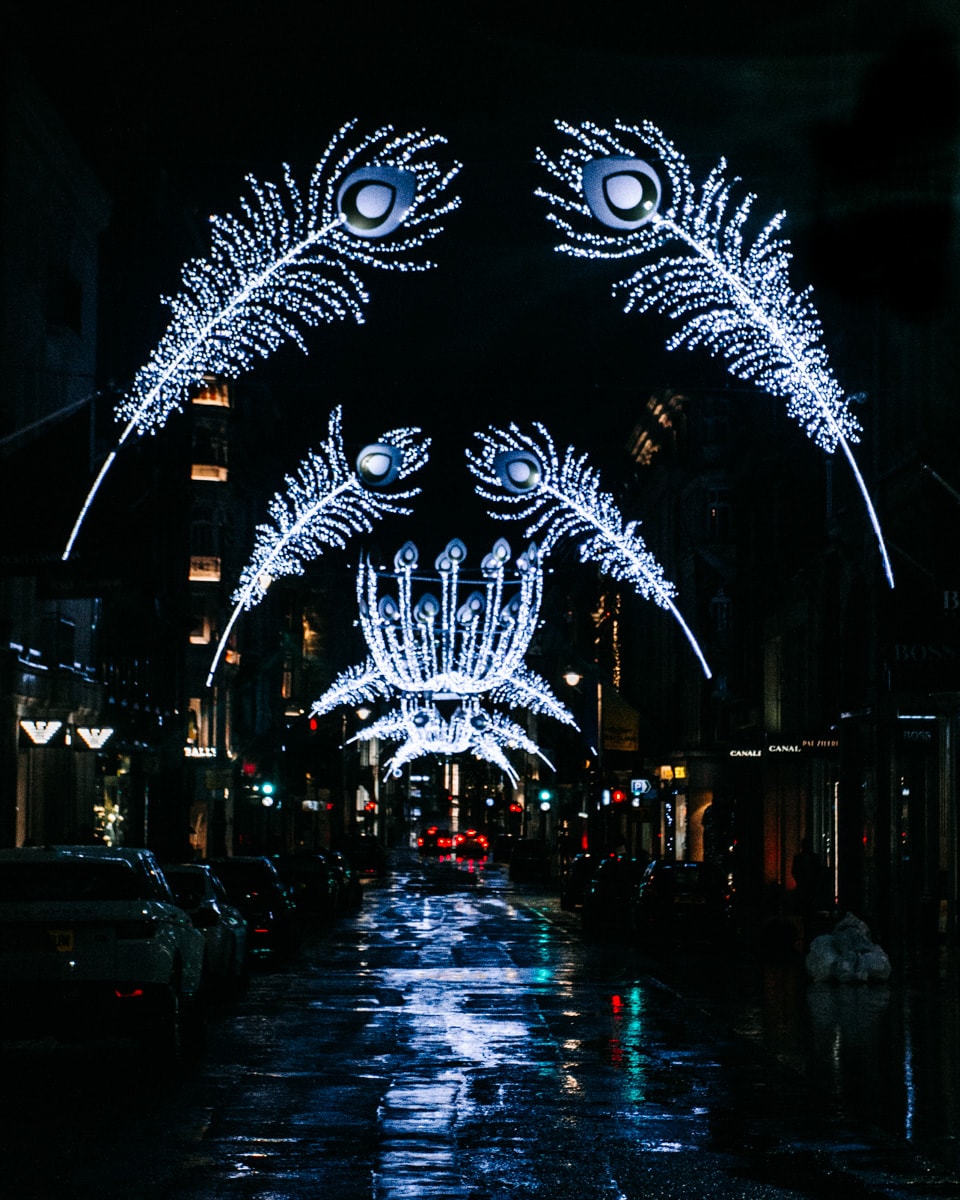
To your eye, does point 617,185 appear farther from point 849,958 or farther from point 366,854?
point 366,854

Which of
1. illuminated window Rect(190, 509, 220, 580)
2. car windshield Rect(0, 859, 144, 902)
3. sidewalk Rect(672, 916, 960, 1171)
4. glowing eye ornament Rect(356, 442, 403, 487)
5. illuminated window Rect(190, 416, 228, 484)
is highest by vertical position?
illuminated window Rect(190, 416, 228, 484)

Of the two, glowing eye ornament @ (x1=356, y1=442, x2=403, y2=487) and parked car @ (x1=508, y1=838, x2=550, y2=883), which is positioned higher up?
glowing eye ornament @ (x1=356, y1=442, x2=403, y2=487)

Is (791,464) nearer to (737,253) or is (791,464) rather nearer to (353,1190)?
(737,253)

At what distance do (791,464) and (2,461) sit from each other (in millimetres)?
26437

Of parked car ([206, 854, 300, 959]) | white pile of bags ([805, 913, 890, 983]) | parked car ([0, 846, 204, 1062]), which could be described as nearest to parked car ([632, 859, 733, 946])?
parked car ([206, 854, 300, 959])

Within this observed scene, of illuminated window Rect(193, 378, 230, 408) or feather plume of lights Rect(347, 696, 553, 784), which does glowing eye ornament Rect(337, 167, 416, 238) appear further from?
feather plume of lights Rect(347, 696, 553, 784)

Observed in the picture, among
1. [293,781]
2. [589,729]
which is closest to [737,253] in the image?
[589,729]

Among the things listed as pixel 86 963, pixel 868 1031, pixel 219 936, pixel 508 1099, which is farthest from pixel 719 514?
pixel 508 1099

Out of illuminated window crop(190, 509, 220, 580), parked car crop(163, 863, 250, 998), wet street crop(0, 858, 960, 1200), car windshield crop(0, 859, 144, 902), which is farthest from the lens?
illuminated window crop(190, 509, 220, 580)

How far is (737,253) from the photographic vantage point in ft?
83.5

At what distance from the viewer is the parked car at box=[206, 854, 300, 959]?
31.0 metres

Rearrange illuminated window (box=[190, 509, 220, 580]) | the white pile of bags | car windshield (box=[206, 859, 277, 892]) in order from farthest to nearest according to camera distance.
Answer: illuminated window (box=[190, 509, 220, 580])
car windshield (box=[206, 859, 277, 892])
the white pile of bags

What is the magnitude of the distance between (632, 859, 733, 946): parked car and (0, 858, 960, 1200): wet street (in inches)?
412

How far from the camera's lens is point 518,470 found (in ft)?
123
